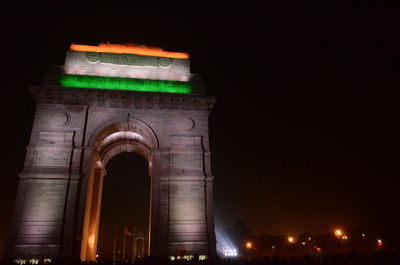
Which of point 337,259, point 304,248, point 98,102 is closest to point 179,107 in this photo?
point 98,102

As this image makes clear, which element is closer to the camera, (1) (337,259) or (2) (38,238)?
(1) (337,259)

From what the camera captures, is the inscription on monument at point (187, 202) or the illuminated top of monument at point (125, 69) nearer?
the inscription on monument at point (187, 202)

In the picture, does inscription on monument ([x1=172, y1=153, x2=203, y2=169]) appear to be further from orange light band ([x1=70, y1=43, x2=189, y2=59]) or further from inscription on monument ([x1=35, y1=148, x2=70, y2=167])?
orange light band ([x1=70, y1=43, x2=189, y2=59])

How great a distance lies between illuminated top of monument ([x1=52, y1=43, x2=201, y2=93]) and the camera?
81.4 feet

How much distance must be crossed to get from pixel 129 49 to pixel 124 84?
382cm

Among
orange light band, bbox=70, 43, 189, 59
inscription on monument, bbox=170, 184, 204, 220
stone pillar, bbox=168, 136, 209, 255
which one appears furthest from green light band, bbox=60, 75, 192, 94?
inscription on monument, bbox=170, 184, 204, 220

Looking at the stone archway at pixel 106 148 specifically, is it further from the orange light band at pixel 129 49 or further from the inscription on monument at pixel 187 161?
the orange light band at pixel 129 49

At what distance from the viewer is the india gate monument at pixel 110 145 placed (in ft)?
66.3

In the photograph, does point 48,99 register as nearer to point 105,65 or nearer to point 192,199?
point 105,65

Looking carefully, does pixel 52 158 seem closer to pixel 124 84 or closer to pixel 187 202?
pixel 124 84

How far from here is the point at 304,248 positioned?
8094cm

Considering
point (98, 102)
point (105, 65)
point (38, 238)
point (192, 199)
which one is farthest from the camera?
point (105, 65)

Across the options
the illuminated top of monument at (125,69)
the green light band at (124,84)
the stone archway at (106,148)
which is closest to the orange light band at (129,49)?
the illuminated top of monument at (125,69)

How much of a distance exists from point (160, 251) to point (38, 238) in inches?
279
